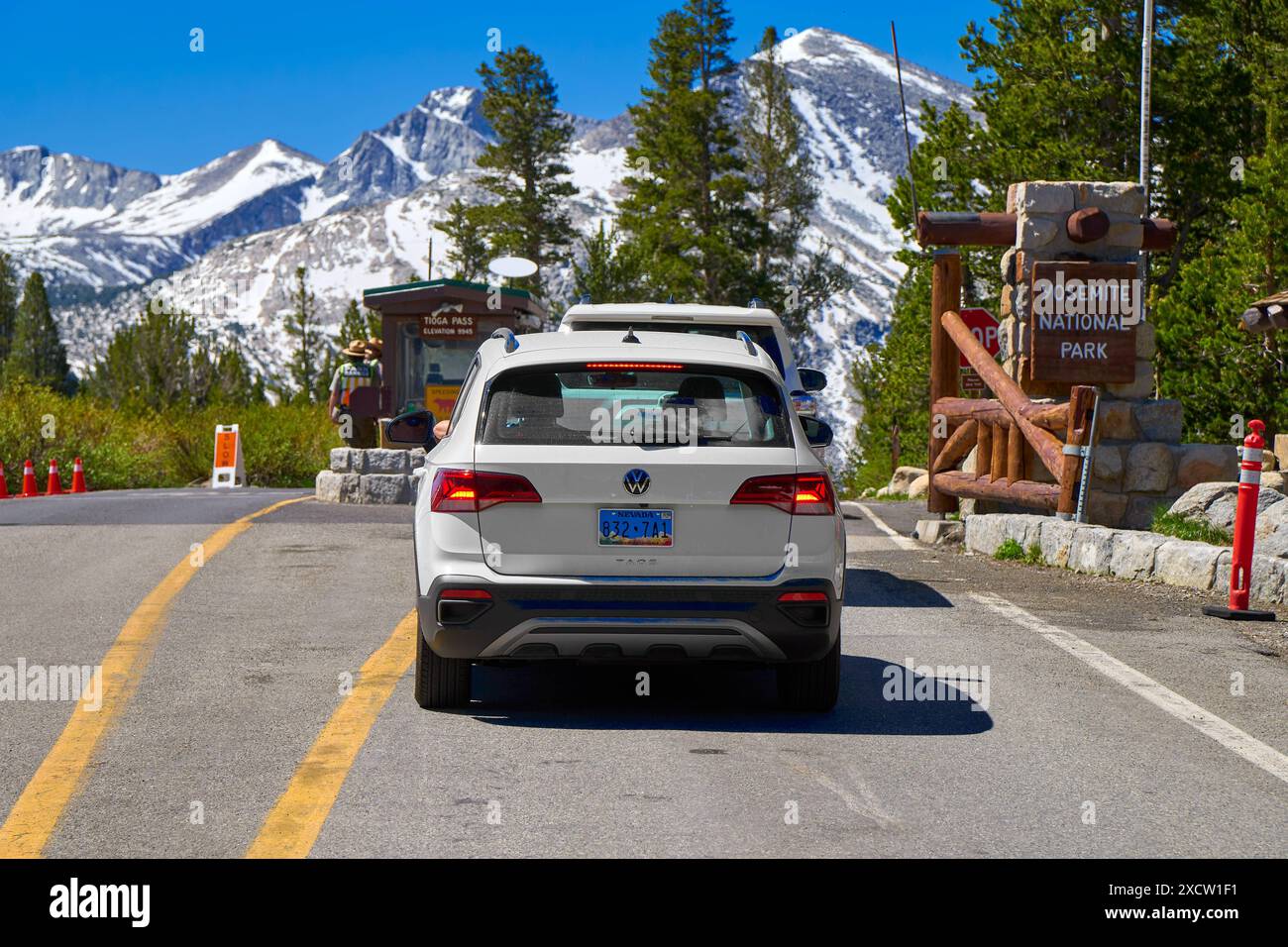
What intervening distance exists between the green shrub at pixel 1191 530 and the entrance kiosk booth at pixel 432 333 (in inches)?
531

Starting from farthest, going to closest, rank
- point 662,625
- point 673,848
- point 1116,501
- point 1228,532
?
point 1116,501
point 1228,532
point 662,625
point 673,848

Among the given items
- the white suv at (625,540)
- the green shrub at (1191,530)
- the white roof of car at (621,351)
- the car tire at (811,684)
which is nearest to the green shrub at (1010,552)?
the green shrub at (1191,530)

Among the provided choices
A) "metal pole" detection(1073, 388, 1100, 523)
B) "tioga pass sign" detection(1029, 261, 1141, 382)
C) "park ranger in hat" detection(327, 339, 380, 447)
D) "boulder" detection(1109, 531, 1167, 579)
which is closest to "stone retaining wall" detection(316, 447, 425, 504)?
"park ranger in hat" detection(327, 339, 380, 447)

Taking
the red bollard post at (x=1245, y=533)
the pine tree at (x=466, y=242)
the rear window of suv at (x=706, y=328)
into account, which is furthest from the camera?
the pine tree at (x=466, y=242)

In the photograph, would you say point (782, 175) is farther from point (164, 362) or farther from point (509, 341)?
point (509, 341)

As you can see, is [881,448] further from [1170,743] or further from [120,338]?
[1170,743]

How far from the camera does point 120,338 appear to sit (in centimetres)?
6425


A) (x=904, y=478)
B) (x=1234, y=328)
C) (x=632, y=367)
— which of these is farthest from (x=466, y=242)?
(x=632, y=367)

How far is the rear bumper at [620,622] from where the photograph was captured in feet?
21.3

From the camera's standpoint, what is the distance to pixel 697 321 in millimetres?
10938

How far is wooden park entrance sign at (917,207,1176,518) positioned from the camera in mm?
14492

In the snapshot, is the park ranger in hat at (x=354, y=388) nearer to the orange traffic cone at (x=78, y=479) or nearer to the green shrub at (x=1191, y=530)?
the orange traffic cone at (x=78, y=479)
